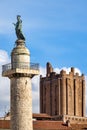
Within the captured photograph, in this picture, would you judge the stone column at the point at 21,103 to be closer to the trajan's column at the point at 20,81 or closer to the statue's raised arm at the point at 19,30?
the trajan's column at the point at 20,81

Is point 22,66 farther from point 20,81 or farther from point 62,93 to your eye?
point 62,93

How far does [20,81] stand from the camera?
46438 mm

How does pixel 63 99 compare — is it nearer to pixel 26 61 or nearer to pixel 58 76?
pixel 58 76

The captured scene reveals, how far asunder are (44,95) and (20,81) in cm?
10627

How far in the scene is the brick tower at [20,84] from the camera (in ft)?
150

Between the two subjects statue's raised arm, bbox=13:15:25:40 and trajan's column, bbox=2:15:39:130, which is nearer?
trajan's column, bbox=2:15:39:130

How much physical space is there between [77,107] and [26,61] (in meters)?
104

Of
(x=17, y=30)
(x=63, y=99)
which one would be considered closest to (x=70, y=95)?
(x=63, y=99)

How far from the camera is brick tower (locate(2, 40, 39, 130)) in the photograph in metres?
45.7

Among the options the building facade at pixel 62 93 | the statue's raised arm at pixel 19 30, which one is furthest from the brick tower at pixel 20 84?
the building facade at pixel 62 93

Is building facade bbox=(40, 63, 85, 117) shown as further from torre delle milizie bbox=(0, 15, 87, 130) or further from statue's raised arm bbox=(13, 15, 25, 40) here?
statue's raised arm bbox=(13, 15, 25, 40)

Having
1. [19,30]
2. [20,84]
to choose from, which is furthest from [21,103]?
[19,30]

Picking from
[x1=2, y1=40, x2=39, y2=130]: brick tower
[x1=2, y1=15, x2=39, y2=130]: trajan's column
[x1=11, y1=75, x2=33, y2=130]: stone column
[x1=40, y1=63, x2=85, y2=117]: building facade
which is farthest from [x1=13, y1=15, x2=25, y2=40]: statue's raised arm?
[x1=40, y1=63, x2=85, y2=117]: building facade

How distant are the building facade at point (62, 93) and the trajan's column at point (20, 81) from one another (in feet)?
318
